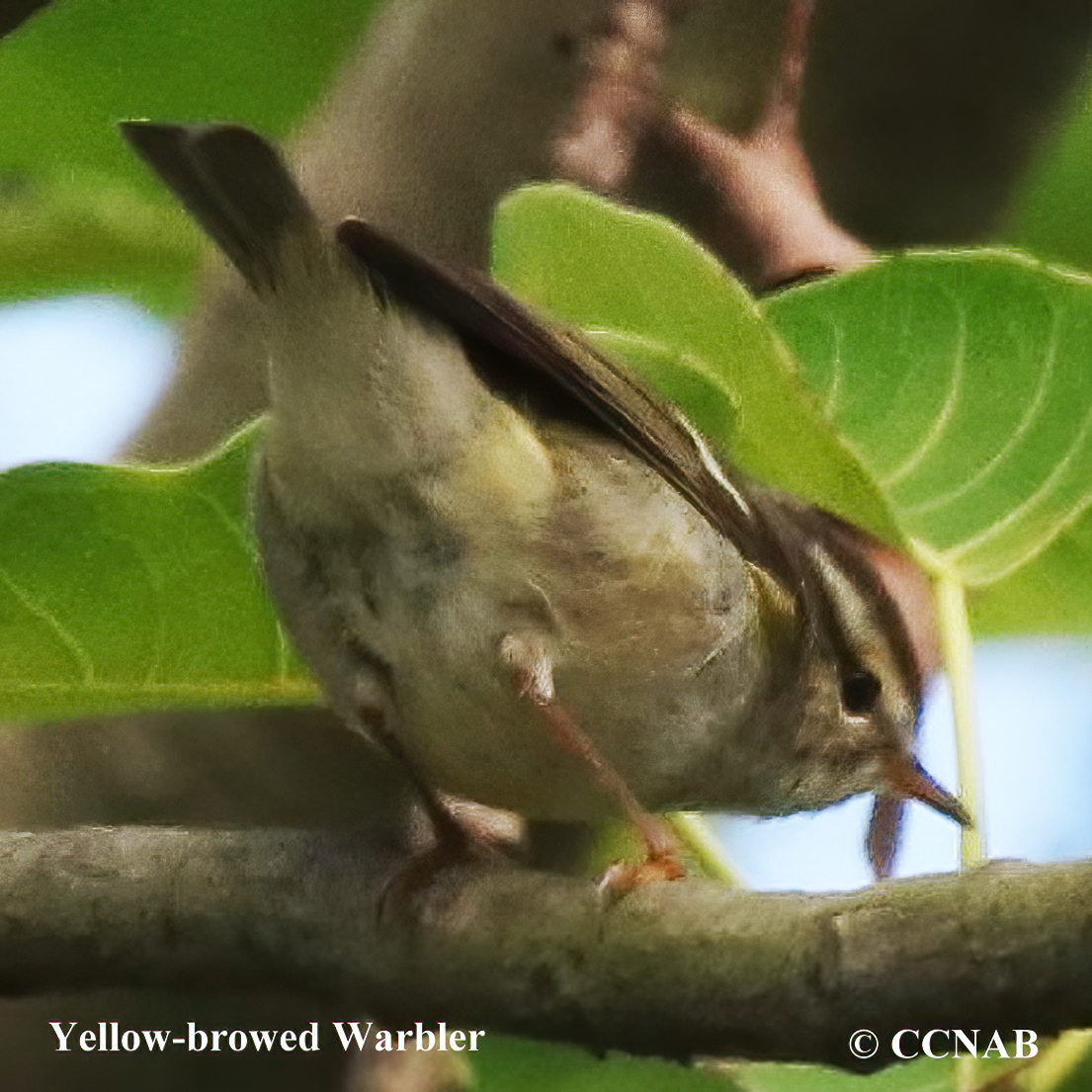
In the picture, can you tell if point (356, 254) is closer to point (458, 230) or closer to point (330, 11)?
point (458, 230)

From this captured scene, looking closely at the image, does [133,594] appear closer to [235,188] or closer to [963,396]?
[235,188]

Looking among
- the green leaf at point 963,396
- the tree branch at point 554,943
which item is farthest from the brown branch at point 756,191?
the tree branch at point 554,943

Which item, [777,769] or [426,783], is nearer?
[426,783]

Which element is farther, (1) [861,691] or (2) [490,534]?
(1) [861,691]

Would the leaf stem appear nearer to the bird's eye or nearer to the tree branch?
the bird's eye

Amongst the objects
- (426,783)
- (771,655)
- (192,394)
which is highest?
(192,394)

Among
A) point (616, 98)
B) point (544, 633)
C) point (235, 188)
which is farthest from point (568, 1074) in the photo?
point (616, 98)

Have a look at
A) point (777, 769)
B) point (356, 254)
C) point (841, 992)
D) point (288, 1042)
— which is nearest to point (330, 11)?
point (356, 254)
